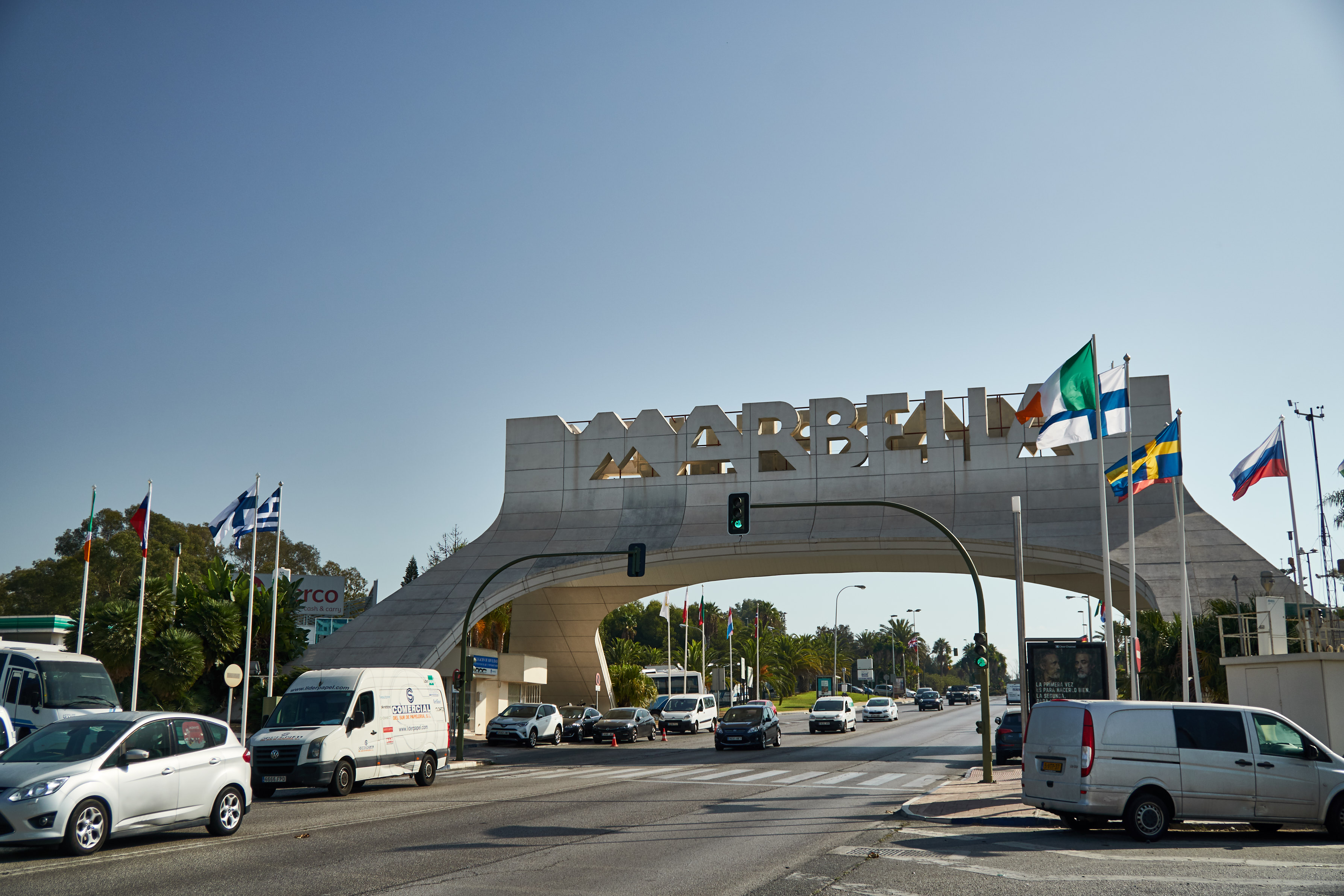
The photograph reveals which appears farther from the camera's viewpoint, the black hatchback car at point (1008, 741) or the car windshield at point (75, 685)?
the black hatchback car at point (1008, 741)

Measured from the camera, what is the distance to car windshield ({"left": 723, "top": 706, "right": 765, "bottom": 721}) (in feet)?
119

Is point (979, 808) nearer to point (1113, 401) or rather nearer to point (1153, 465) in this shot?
point (1113, 401)

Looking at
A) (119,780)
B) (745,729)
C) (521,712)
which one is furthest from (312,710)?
(521,712)

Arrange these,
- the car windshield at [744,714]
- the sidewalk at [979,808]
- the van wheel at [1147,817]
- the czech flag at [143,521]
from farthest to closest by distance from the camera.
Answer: the car windshield at [744,714], the czech flag at [143,521], the sidewalk at [979,808], the van wheel at [1147,817]

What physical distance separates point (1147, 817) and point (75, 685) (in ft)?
62.4

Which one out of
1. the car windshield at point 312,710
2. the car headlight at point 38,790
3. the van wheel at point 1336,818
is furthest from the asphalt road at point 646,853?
the car windshield at point 312,710

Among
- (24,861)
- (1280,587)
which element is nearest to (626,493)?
(1280,587)

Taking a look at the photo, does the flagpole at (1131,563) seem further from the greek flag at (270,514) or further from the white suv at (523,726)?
the greek flag at (270,514)

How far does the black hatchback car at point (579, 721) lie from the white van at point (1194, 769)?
30804 millimetres

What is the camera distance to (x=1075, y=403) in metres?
21.4

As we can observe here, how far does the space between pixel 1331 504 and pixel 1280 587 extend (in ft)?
63.8

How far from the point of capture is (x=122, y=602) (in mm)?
36656

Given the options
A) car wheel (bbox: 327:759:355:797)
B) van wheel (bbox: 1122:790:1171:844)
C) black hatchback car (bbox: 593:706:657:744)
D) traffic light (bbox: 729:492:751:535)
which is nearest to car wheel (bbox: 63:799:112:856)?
car wheel (bbox: 327:759:355:797)

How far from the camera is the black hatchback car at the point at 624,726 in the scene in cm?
4159
